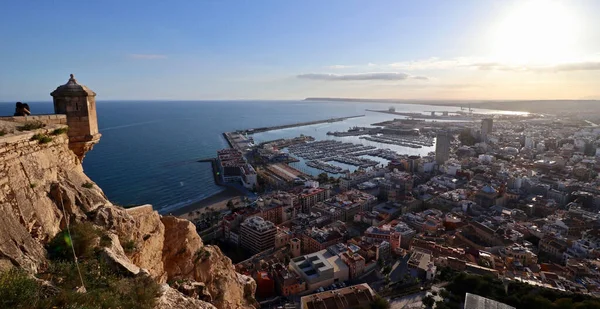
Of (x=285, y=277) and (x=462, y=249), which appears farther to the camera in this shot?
(x=462, y=249)

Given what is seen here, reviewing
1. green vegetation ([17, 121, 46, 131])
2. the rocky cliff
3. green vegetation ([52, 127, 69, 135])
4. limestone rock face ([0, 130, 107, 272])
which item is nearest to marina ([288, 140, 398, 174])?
the rocky cliff

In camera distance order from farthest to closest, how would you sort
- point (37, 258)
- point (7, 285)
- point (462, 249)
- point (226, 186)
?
point (226, 186), point (462, 249), point (37, 258), point (7, 285)

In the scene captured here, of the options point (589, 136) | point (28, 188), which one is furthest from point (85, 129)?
point (589, 136)

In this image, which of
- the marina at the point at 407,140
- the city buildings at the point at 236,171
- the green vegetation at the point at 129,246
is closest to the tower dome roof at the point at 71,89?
the green vegetation at the point at 129,246

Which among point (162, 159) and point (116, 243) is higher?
point (116, 243)

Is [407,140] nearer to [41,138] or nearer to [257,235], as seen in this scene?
[257,235]

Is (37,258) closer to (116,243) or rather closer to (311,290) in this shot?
(116,243)

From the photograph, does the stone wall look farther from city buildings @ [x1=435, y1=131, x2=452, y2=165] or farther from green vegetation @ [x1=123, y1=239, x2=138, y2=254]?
city buildings @ [x1=435, y1=131, x2=452, y2=165]
